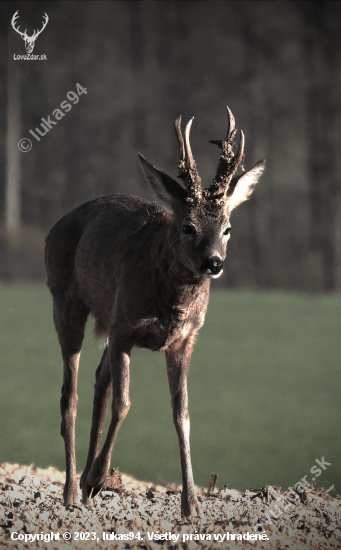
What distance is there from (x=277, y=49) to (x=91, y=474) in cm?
1838

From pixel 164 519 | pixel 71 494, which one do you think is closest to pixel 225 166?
pixel 164 519

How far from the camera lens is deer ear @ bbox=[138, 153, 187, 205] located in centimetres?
450

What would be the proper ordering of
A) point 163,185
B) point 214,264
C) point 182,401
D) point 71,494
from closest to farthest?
1. point 214,264
2. point 163,185
3. point 182,401
4. point 71,494

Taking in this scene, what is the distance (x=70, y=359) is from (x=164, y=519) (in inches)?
57.5

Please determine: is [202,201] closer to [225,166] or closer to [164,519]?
[225,166]

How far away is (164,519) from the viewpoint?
5.12 metres

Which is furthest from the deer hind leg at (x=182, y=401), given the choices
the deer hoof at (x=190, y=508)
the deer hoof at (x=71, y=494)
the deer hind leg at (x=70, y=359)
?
the deer hoof at (x=71, y=494)

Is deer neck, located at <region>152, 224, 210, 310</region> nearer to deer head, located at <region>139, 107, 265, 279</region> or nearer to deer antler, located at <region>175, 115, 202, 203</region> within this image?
deer head, located at <region>139, 107, 265, 279</region>

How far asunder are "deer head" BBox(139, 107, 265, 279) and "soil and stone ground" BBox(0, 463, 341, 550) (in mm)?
1912

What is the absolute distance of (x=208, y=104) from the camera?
21859 mm

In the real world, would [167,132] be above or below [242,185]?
above

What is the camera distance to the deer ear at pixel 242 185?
4.53 meters

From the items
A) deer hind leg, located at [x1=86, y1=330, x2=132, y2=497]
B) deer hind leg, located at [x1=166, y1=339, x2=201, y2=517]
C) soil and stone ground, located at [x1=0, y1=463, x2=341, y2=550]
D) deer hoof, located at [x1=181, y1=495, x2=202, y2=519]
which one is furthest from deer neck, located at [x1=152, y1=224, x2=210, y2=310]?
soil and stone ground, located at [x1=0, y1=463, x2=341, y2=550]

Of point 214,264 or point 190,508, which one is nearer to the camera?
point 214,264
